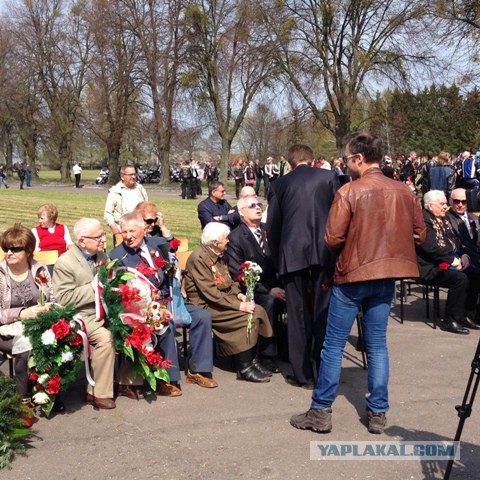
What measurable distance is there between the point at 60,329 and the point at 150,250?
131cm

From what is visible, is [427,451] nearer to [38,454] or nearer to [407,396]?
[407,396]

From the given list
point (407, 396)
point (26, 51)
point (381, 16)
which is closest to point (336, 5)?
point (381, 16)

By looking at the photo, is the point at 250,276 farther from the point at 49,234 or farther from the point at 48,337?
the point at 49,234

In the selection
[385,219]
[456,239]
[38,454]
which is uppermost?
[385,219]

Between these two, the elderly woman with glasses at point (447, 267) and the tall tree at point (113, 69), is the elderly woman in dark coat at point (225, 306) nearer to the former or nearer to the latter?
the elderly woman with glasses at point (447, 267)

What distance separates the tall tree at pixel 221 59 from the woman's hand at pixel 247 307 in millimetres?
29365

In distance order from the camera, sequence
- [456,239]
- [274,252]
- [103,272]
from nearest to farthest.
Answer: [103,272] < [274,252] < [456,239]

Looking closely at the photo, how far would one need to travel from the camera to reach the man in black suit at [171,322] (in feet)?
17.7

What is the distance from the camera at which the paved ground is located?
153 inches

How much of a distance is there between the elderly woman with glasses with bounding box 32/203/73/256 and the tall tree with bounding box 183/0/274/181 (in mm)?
27089

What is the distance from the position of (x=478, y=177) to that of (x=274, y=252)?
1264 cm

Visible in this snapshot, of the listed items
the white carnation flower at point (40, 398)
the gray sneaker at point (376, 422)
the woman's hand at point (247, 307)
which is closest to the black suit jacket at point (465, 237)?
the woman's hand at point (247, 307)

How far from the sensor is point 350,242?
13.9 ft

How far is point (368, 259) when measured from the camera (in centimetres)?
416
